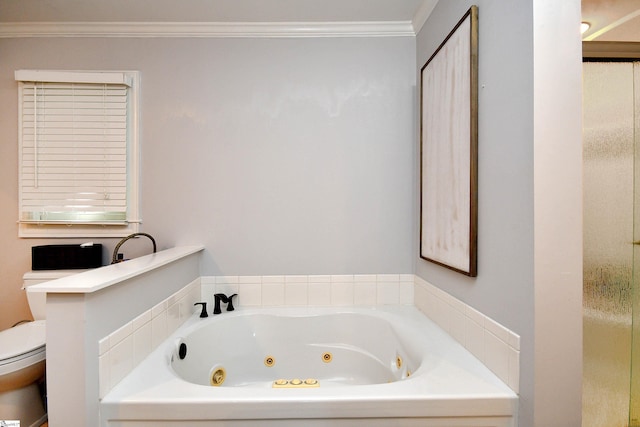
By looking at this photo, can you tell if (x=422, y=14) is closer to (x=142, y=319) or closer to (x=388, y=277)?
(x=388, y=277)

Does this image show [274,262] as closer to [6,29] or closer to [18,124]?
[18,124]

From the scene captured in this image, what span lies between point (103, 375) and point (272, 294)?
3.85 feet

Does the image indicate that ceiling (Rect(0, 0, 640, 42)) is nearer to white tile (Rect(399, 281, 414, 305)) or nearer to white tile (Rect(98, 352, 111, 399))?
white tile (Rect(399, 281, 414, 305))

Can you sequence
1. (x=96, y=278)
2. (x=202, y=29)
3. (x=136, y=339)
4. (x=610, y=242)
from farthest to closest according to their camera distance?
(x=202, y=29) → (x=610, y=242) → (x=136, y=339) → (x=96, y=278)

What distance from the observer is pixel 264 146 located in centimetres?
222

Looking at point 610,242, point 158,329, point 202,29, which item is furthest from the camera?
point 202,29

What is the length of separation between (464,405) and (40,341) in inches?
74.6

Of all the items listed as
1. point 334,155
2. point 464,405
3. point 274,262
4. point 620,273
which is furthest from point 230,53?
point 620,273

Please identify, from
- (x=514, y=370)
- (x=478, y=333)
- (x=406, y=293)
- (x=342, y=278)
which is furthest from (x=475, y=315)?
(x=342, y=278)

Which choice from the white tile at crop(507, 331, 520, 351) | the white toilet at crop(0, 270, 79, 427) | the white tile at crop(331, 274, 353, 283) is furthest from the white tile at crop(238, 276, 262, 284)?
the white tile at crop(507, 331, 520, 351)

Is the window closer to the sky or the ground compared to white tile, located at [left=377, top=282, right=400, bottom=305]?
closer to the sky

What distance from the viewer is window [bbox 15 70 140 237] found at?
2.16 metres

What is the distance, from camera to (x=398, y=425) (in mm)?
1131

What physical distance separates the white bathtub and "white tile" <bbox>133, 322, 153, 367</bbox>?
4cm
